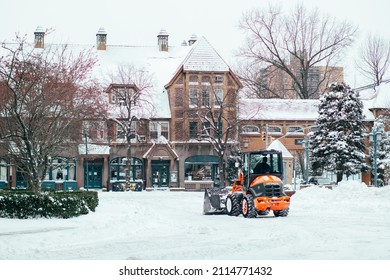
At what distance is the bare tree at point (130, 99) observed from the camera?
44562mm

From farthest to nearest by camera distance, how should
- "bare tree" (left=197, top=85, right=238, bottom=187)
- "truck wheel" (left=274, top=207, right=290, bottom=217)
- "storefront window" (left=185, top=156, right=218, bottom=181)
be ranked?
1. "storefront window" (left=185, top=156, right=218, bottom=181)
2. "bare tree" (left=197, top=85, right=238, bottom=187)
3. "truck wheel" (left=274, top=207, right=290, bottom=217)

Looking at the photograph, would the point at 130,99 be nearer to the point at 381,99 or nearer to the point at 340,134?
the point at 340,134

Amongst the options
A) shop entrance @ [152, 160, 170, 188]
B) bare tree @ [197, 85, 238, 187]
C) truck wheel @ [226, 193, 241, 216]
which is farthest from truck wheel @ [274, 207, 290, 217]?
shop entrance @ [152, 160, 170, 188]

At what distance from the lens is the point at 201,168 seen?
4834 cm

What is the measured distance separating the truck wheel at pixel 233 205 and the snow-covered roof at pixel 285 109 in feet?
84.4

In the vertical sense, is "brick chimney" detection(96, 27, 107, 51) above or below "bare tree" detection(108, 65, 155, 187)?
above

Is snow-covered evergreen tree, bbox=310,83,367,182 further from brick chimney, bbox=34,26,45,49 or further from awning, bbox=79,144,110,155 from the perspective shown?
brick chimney, bbox=34,26,45,49

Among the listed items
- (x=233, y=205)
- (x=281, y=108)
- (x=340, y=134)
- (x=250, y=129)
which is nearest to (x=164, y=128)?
(x=250, y=129)

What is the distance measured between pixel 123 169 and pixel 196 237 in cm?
3304

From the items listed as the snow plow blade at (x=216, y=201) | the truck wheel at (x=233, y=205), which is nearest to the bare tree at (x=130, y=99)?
the snow plow blade at (x=216, y=201)

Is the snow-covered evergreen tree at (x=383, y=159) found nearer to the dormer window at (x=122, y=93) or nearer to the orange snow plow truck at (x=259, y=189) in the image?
the dormer window at (x=122, y=93)

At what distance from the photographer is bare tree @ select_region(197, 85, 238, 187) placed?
144 ft

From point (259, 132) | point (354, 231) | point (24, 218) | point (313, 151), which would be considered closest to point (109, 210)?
point (24, 218)

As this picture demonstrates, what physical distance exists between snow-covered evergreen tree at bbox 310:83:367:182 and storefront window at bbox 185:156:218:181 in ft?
24.6
